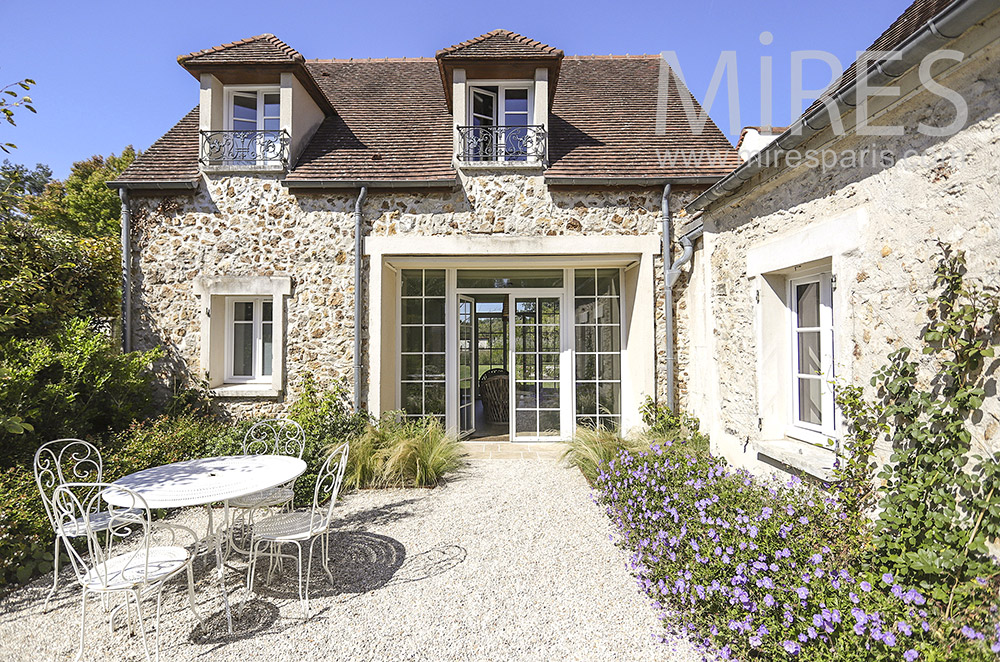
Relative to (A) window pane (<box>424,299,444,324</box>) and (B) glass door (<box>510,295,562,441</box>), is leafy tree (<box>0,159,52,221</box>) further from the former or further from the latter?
(B) glass door (<box>510,295,562,441</box>)

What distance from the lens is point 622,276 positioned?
292 inches

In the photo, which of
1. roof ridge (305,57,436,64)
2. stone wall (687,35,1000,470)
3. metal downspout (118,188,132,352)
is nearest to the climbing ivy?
stone wall (687,35,1000,470)

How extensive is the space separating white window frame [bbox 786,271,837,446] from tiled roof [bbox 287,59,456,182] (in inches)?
177

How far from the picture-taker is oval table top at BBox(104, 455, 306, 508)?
2.81m

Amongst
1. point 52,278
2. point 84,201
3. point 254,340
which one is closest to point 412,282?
point 254,340

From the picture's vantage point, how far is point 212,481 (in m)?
3.11

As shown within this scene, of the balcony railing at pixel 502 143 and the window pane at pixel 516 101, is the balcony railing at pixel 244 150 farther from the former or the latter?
the window pane at pixel 516 101

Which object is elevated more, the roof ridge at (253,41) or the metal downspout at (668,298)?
the roof ridge at (253,41)

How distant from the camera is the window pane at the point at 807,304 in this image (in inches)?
160

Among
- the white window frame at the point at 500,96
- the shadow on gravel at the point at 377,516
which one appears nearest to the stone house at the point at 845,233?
the white window frame at the point at 500,96

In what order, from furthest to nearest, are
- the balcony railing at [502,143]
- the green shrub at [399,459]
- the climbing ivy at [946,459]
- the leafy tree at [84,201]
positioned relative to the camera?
1. the leafy tree at [84,201]
2. the balcony railing at [502,143]
3. the green shrub at [399,459]
4. the climbing ivy at [946,459]

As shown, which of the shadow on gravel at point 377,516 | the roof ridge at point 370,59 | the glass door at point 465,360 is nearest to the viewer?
the shadow on gravel at point 377,516

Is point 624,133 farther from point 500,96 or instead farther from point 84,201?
point 84,201

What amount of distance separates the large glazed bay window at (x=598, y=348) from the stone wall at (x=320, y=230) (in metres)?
0.92
